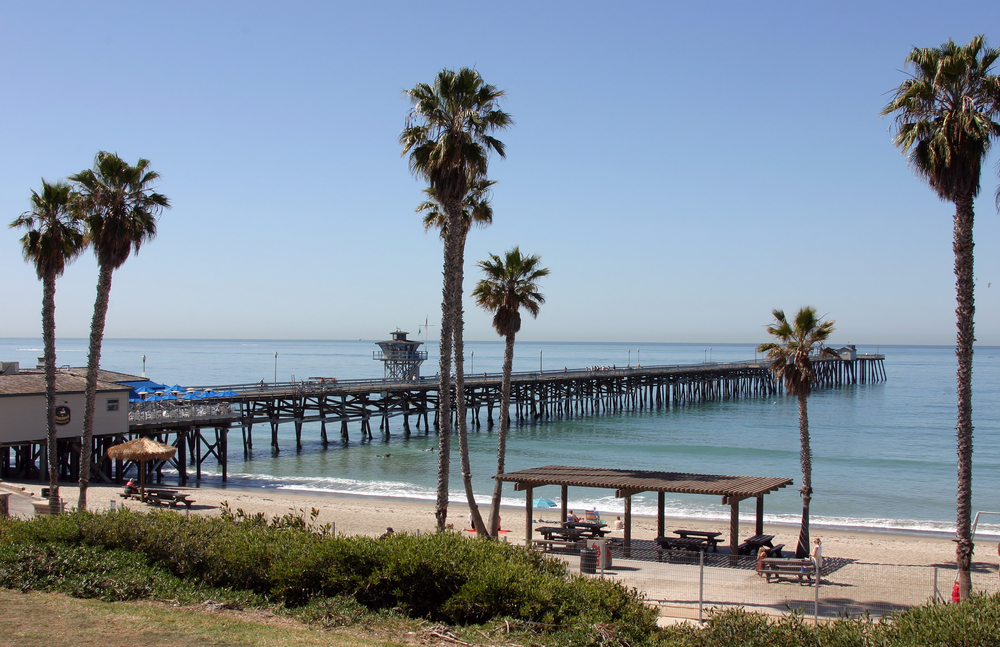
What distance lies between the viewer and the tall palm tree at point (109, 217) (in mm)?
18438

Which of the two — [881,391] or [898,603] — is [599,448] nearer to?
[898,603]

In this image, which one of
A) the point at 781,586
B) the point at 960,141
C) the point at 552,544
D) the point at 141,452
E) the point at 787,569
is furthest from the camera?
the point at 141,452

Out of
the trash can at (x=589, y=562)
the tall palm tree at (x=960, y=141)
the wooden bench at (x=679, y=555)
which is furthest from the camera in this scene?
the wooden bench at (x=679, y=555)

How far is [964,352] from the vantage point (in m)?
13.3

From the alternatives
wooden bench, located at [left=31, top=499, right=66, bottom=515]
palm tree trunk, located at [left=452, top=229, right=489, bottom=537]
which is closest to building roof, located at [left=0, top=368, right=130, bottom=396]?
wooden bench, located at [left=31, top=499, right=66, bottom=515]

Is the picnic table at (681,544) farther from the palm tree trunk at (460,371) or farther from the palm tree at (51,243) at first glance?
the palm tree at (51,243)

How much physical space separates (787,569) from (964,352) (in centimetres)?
552

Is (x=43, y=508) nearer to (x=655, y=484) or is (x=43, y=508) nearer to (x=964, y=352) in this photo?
(x=655, y=484)

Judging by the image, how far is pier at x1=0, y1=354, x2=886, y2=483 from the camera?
32.3 metres

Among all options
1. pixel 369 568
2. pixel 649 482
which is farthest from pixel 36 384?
pixel 369 568

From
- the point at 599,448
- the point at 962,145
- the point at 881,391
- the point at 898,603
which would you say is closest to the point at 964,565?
the point at 898,603

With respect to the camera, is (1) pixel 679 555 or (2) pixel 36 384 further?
(2) pixel 36 384

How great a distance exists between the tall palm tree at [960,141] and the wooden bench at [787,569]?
326cm

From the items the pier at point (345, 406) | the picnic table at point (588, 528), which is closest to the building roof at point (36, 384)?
the pier at point (345, 406)
